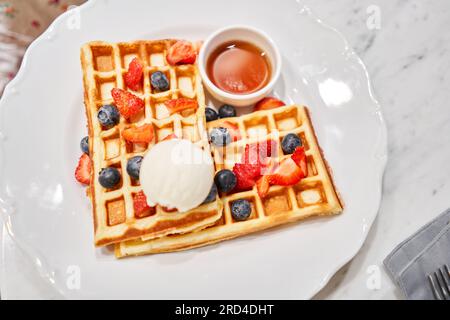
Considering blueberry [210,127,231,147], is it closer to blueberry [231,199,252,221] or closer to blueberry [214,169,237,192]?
blueberry [214,169,237,192]

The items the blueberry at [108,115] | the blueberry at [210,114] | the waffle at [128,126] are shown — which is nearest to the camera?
the waffle at [128,126]

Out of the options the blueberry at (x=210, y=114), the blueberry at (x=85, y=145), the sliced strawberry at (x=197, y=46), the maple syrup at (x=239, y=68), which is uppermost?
the sliced strawberry at (x=197, y=46)

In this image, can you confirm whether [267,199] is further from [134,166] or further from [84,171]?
[84,171]

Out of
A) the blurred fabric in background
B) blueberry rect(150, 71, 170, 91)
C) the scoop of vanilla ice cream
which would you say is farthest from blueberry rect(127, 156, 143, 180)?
the blurred fabric in background

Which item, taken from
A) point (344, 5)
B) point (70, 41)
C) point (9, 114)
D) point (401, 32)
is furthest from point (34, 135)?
point (401, 32)

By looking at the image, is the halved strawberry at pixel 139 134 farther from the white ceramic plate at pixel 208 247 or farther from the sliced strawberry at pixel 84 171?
the white ceramic plate at pixel 208 247

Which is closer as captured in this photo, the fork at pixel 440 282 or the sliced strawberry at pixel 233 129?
the fork at pixel 440 282

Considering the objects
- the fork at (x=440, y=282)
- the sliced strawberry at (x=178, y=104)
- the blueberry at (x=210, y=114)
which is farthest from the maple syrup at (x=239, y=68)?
the fork at (x=440, y=282)
